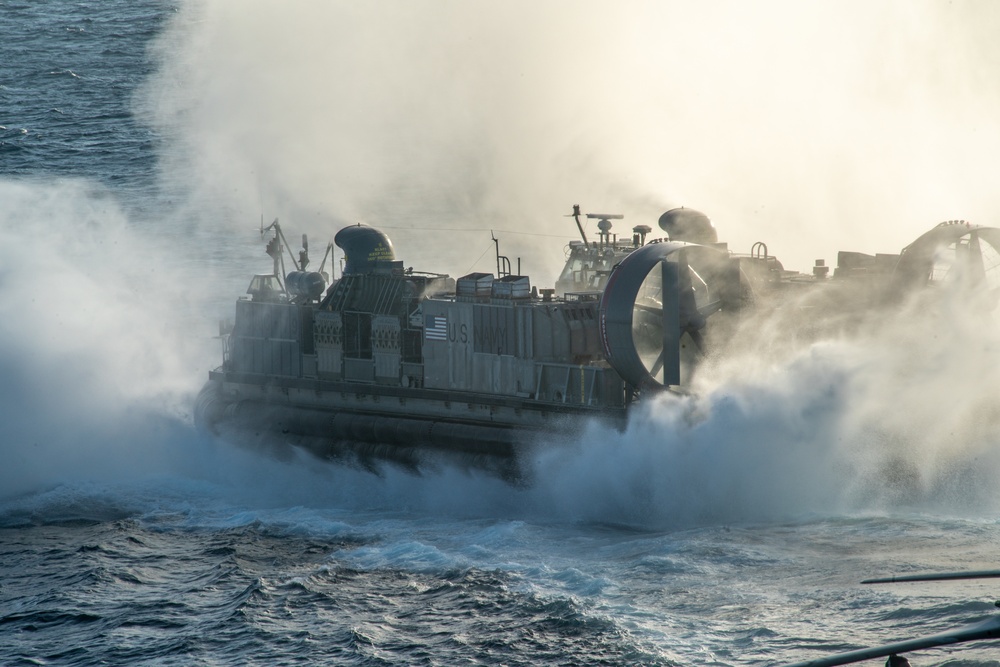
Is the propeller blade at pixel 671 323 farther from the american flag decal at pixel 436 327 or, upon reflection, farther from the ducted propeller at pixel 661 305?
the american flag decal at pixel 436 327

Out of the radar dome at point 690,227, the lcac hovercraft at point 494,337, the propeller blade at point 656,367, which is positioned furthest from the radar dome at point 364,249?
the propeller blade at point 656,367

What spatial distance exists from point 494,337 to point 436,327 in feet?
4.47

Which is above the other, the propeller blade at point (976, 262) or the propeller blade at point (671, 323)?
the propeller blade at point (976, 262)

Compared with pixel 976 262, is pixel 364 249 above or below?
above

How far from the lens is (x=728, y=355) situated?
66.9 ft

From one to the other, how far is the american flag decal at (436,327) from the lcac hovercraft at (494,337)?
31 millimetres

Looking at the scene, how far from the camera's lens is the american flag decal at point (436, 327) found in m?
22.8

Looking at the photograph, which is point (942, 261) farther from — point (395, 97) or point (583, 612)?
point (395, 97)

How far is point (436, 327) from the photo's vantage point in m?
23.0

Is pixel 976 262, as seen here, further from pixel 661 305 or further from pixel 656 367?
pixel 656 367

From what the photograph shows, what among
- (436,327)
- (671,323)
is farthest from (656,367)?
(436,327)

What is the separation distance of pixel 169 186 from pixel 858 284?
35392 millimetres

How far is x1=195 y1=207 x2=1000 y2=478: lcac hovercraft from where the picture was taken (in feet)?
65.8

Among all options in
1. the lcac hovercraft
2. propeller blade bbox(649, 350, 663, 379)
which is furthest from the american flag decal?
propeller blade bbox(649, 350, 663, 379)
